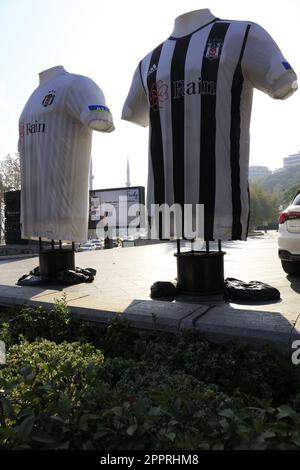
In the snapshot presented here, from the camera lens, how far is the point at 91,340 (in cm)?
246

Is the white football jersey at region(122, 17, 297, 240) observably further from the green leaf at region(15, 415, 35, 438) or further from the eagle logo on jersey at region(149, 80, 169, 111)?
the green leaf at region(15, 415, 35, 438)

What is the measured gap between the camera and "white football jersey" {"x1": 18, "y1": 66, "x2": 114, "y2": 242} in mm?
4176

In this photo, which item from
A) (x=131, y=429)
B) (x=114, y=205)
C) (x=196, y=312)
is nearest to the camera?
(x=131, y=429)

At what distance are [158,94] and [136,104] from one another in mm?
485

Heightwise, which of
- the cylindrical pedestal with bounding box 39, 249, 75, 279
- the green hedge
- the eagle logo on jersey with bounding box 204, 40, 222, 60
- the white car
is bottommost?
the green hedge

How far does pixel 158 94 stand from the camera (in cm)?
327

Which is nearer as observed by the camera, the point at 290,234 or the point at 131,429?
the point at 131,429

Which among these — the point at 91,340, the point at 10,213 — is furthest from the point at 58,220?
the point at 10,213

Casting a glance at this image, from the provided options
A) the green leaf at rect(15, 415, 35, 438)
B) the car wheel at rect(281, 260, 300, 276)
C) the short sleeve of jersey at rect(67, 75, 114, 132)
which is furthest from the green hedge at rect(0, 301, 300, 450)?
the car wheel at rect(281, 260, 300, 276)

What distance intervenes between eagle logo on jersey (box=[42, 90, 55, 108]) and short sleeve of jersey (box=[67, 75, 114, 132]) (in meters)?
0.20

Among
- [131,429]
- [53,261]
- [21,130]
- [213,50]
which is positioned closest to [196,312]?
[131,429]

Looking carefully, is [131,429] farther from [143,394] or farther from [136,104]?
[136,104]

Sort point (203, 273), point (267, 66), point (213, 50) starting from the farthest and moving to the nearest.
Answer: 1. point (203, 273)
2. point (213, 50)
3. point (267, 66)

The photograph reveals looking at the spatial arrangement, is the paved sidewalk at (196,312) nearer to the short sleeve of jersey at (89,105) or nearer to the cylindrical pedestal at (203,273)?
the cylindrical pedestal at (203,273)
